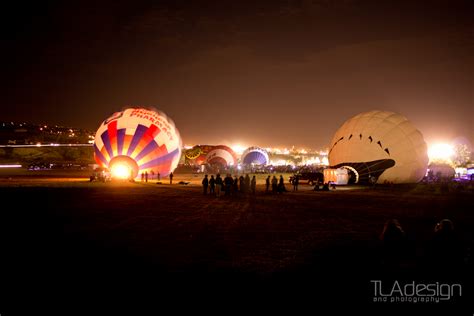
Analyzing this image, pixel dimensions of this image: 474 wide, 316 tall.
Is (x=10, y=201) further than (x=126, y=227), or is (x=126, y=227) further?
(x=10, y=201)

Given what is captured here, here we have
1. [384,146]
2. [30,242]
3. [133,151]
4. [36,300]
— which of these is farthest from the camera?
[384,146]

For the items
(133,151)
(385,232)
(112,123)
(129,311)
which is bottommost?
(129,311)

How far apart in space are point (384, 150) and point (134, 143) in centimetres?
1530

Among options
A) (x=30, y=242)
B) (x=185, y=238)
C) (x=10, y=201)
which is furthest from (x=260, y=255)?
(x=10, y=201)

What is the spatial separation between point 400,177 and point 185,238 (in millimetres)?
20832

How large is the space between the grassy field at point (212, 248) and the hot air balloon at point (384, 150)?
1193 centimetres

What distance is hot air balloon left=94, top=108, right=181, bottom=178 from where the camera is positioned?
2314 cm

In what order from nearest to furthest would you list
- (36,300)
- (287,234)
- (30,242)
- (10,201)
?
1. (36,300)
2. (30,242)
3. (287,234)
4. (10,201)

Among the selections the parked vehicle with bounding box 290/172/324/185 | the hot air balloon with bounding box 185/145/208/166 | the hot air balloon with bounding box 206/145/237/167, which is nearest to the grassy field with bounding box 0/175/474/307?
the parked vehicle with bounding box 290/172/324/185

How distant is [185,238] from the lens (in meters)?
8.23

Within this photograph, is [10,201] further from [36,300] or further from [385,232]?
[385,232]

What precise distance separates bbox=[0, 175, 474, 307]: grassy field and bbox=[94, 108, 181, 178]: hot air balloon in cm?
1024

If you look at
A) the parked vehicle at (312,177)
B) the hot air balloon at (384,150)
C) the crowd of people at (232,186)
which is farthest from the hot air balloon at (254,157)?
the crowd of people at (232,186)

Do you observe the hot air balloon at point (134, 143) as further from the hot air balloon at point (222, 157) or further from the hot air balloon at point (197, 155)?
the hot air balloon at point (197, 155)
